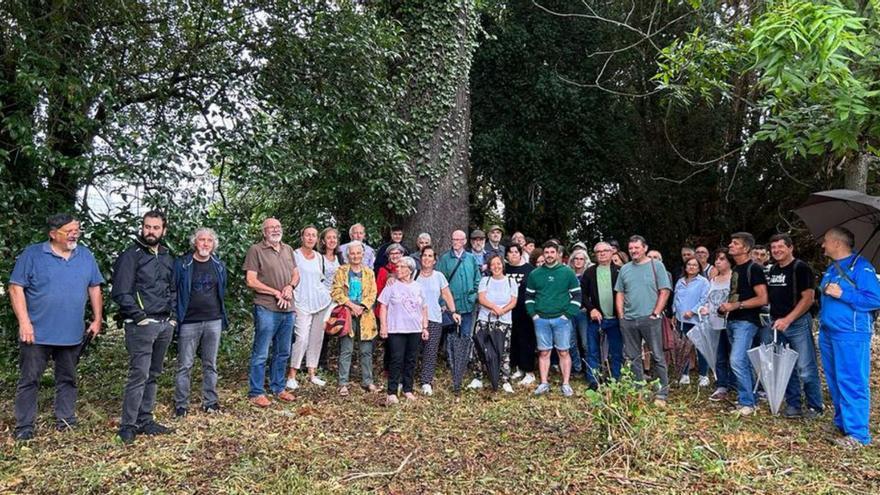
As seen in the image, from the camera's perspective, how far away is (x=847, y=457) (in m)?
4.37

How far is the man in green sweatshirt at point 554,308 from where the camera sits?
6.26 meters

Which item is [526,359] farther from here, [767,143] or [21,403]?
[767,143]

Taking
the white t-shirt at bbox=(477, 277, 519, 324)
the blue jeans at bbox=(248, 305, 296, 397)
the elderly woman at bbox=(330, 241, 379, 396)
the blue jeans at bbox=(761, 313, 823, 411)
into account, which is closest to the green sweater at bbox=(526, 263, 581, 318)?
the white t-shirt at bbox=(477, 277, 519, 324)

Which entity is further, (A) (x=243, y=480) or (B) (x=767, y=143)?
(B) (x=767, y=143)

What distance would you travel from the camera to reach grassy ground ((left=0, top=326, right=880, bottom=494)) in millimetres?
3746

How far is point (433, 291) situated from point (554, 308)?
1.27 m

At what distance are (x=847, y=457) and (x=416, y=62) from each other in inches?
258

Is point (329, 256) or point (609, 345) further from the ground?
point (329, 256)

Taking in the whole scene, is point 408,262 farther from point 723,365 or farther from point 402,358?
point 723,365

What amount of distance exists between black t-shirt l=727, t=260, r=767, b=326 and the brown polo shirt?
429 centimetres

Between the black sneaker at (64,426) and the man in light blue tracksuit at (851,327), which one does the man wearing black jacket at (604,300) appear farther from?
the black sneaker at (64,426)

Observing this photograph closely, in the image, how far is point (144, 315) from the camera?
4.57m

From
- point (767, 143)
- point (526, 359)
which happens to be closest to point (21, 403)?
point (526, 359)

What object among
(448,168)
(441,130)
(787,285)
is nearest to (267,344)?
(448,168)
